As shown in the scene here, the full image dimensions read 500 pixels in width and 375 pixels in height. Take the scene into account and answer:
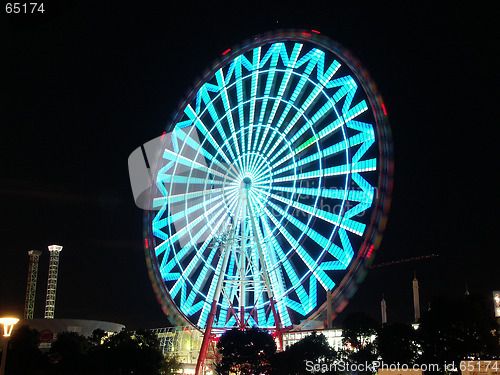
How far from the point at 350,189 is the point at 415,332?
10.3 metres

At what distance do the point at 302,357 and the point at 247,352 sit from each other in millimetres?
3554

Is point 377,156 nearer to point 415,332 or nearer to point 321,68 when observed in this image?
point 321,68

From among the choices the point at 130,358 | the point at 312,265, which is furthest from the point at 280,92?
the point at 130,358

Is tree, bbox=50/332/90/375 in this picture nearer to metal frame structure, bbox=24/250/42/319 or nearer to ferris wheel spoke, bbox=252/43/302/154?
ferris wheel spoke, bbox=252/43/302/154

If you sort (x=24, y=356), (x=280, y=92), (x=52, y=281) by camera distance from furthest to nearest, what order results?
1. (x=52, y=281)
2. (x=24, y=356)
3. (x=280, y=92)

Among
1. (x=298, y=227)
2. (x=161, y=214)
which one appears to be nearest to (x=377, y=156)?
(x=298, y=227)

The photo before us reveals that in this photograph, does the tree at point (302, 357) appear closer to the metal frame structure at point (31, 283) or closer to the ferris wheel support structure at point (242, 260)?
the ferris wheel support structure at point (242, 260)

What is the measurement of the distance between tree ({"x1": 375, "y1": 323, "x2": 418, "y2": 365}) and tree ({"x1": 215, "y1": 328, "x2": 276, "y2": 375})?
730 cm

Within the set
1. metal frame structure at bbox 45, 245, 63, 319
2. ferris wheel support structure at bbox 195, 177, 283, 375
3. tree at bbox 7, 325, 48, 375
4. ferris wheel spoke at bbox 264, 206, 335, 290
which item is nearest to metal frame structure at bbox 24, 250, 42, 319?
metal frame structure at bbox 45, 245, 63, 319

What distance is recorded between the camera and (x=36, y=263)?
98.4 meters

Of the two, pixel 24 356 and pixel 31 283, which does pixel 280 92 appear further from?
pixel 31 283

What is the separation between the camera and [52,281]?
95.6 metres

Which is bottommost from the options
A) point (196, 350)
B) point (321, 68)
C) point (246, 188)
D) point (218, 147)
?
point (196, 350)

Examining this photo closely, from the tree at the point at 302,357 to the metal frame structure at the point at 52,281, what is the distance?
63.8m
